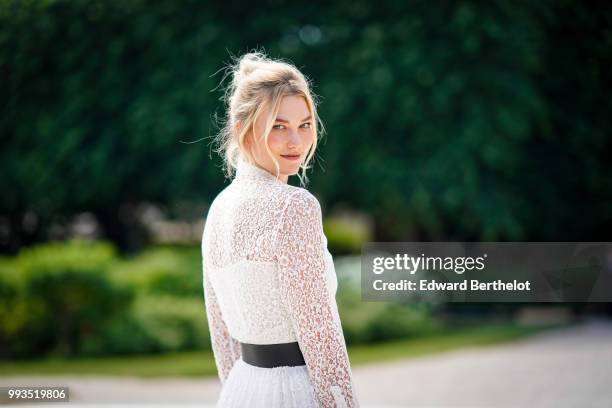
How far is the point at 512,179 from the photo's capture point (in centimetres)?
907

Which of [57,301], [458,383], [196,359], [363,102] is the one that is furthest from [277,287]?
[363,102]

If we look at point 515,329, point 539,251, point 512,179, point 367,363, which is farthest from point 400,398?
point 512,179

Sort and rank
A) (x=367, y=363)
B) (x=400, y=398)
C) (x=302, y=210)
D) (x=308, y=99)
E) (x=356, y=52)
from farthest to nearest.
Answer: (x=356, y=52)
(x=367, y=363)
(x=400, y=398)
(x=308, y=99)
(x=302, y=210)

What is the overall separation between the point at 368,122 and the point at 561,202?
120 inches

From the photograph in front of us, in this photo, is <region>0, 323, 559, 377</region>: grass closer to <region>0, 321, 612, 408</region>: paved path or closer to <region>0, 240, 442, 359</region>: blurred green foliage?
<region>0, 240, 442, 359</region>: blurred green foliage

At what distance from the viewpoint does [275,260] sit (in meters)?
1.66

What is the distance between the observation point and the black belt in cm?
178

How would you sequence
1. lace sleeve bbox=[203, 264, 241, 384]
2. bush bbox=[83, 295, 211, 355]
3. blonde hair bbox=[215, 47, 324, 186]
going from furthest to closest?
bush bbox=[83, 295, 211, 355] < lace sleeve bbox=[203, 264, 241, 384] < blonde hair bbox=[215, 47, 324, 186]

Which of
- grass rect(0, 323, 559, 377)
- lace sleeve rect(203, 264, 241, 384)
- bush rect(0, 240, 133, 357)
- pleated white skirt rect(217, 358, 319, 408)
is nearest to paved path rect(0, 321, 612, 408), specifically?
grass rect(0, 323, 559, 377)

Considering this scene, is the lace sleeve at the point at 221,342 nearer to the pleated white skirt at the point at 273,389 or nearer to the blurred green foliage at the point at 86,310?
the pleated white skirt at the point at 273,389

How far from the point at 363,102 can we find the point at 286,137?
7126 mm

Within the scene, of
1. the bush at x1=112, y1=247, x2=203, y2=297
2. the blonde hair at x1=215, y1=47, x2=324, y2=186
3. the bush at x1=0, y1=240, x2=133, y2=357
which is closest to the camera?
the blonde hair at x1=215, y1=47, x2=324, y2=186

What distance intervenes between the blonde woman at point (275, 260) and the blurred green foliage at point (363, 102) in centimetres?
665

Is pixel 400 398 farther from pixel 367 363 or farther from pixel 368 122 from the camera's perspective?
pixel 368 122
